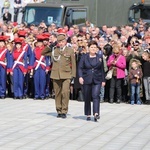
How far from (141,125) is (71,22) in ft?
49.8

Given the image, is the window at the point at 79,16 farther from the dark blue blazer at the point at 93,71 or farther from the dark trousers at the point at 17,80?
the dark blue blazer at the point at 93,71

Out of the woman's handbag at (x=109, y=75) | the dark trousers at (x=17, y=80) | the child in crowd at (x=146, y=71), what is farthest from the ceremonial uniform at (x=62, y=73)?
the dark trousers at (x=17, y=80)

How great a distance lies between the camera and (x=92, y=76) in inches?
663

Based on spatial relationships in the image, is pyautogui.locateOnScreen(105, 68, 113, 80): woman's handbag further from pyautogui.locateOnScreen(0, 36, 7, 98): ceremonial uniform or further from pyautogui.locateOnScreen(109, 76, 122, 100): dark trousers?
pyautogui.locateOnScreen(0, 36, 7, 98): ceremonial uniform

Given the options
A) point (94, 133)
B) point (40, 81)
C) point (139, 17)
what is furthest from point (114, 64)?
point (139, 17)

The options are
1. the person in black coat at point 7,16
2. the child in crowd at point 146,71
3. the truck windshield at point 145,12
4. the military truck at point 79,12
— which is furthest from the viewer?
the truck windshield at point 145,12

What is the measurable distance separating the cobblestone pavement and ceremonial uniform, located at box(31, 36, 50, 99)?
3.92 feet

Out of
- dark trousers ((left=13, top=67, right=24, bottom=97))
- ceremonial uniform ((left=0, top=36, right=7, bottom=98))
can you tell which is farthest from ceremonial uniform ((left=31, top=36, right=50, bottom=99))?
ceremonial uniform ((left=0, top=36, right=7, bottom=98))

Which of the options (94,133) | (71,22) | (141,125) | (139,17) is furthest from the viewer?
(139,17)

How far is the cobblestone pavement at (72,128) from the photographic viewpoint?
45.2 ft

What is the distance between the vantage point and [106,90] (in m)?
21.5

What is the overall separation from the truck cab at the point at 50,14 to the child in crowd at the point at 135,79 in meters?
9.96

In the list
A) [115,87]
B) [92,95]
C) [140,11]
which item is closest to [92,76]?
[92,95]

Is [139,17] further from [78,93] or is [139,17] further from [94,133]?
[94,133]
